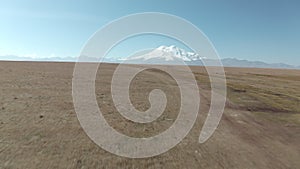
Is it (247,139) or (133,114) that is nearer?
(247,139)

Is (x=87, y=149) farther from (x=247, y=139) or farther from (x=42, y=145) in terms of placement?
(x=247, y=139)

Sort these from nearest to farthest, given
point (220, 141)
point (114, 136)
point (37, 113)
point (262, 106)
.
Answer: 1. point (114, 136)
2. point (220, 141)
3. point (37, 113)
4. point (262, 106)

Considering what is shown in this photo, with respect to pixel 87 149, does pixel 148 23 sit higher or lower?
higher

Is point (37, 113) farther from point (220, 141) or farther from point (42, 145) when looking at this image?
point (220, 141)

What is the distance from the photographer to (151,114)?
17.0m

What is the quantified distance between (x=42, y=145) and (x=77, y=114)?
5.53m

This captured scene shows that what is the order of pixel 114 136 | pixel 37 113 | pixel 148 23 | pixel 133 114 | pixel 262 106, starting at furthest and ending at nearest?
pixel 262 106 < pixel 133 114 < pixel 37 113 < pixel 114 136 < pixel 148 23

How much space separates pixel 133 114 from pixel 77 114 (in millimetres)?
3829

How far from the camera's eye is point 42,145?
9.77 m

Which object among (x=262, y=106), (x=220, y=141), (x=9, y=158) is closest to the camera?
(x=9, y=158)

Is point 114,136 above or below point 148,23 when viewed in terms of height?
below

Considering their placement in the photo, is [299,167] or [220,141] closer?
[299,167]

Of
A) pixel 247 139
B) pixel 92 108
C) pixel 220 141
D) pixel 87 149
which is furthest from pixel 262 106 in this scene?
pixel 87 149

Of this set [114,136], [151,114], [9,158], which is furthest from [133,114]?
[9,158]
